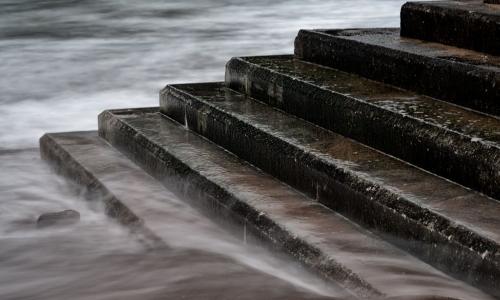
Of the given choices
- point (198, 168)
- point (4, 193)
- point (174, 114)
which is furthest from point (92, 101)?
point (198, 168)

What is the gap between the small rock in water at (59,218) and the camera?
4.73 metres

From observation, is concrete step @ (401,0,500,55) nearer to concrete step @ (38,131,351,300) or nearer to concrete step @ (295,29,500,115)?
concrete step @ (295,29,500,115)

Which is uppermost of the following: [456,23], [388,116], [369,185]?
[456,23]

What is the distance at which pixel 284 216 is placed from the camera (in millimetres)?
4152

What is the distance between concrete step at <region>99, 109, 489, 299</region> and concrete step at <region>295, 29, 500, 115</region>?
83cm

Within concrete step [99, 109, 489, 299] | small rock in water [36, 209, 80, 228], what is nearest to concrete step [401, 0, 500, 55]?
concrete step [99, 109, 489, 299]

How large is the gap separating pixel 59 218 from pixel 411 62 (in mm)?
1811

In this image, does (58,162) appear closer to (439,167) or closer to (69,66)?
(439,167)

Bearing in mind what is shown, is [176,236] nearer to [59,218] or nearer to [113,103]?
[59,218]

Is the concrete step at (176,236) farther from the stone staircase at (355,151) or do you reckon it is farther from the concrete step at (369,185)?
the concrete step at (369,185)

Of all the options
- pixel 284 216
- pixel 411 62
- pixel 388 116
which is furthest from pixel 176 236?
pixel 411 62

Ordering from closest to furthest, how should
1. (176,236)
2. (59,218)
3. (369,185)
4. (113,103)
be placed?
1. (369,185)
2. (176,236)
3. (59,218)
4. (113,103)

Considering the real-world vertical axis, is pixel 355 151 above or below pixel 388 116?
below

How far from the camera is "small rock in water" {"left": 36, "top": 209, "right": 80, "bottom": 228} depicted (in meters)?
4.73
